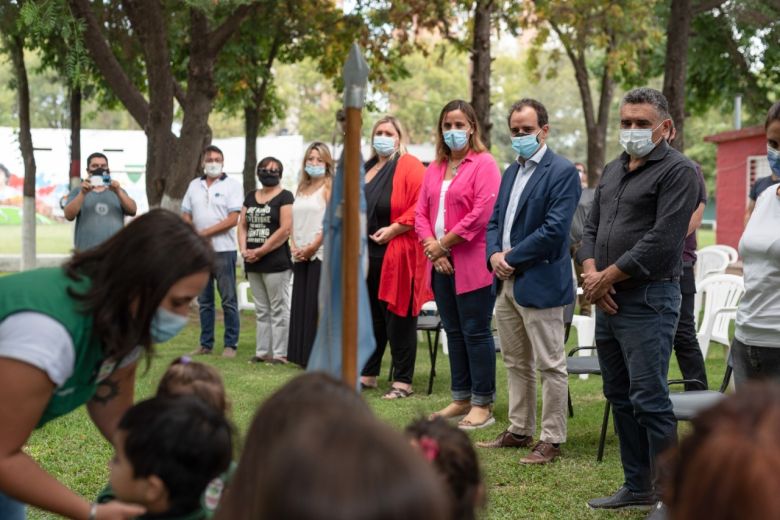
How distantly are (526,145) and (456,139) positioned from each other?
946mm

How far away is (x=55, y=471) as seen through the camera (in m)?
6.05

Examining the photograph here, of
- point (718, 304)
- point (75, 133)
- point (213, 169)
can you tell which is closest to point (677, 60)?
point (718, 304)

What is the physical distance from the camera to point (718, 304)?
9.71m

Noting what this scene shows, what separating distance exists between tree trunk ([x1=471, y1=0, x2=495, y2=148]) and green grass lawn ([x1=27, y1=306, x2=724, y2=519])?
5364 mm

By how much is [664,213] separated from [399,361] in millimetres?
4139

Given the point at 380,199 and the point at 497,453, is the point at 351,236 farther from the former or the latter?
the point at 380,199

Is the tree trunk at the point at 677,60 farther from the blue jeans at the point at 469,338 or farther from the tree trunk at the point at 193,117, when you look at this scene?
the blue jeans at the point at 469,338

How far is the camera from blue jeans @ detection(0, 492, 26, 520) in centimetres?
328

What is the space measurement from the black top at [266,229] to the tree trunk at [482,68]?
460 centimetres

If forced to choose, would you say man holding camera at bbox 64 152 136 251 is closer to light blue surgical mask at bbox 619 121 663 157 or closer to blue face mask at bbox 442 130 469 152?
blue face mask at bbox 442 130 469 152

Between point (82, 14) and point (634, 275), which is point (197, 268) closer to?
point (634, 275)

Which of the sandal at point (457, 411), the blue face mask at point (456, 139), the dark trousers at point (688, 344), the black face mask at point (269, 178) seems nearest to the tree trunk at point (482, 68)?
the black face mask at point (269, 178)

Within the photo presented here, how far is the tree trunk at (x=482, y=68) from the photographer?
14367 mm

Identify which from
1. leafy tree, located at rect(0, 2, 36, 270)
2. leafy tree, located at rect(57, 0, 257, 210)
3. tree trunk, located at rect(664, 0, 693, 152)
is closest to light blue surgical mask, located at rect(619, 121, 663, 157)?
tree trunk, located at rect(664, 0, 693, 152)
